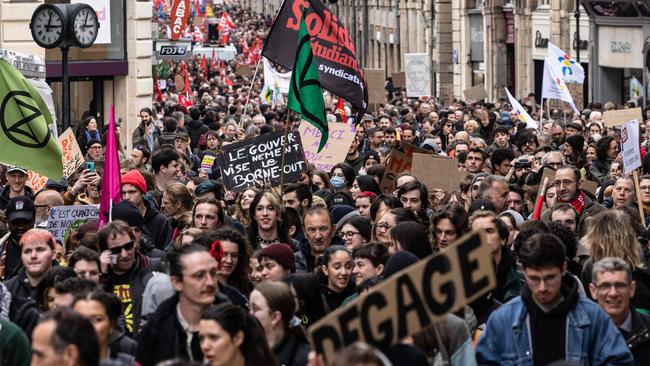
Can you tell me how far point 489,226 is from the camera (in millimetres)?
10258

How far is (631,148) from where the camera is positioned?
580 inches

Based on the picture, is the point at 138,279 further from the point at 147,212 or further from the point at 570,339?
the point at 570,339

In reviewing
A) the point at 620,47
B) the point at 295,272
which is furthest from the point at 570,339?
the point at 620,47

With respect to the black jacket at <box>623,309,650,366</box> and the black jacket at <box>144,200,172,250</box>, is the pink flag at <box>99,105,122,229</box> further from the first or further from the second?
the black jacket at <box>623,309,650,366</box>

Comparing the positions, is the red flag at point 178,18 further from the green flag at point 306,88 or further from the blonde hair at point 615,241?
the blonde hair at point 615,241

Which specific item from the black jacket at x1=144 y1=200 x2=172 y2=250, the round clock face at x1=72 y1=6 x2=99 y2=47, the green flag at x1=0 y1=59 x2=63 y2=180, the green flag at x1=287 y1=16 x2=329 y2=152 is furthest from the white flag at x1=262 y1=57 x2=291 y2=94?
the black jacket at x1=144 y1=200 x2=172 y2=250

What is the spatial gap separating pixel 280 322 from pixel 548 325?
4.09 ft

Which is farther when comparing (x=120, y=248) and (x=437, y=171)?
(x=437, y=171)

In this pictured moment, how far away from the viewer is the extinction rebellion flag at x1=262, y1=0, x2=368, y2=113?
1745 cm

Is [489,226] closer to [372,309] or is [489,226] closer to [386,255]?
[386,255]

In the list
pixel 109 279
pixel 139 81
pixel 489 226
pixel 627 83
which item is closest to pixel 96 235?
pixel 109 279

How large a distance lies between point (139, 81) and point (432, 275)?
2537cm

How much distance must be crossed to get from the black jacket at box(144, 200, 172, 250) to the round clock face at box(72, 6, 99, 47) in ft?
25.2

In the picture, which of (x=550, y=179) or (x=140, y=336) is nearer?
(x=140, y=336)
